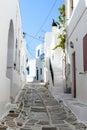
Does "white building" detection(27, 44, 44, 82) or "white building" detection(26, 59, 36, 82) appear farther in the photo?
"white building" detection(26, 59, 36, 82)

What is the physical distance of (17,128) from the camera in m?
6.19

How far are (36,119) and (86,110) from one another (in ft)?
5.05

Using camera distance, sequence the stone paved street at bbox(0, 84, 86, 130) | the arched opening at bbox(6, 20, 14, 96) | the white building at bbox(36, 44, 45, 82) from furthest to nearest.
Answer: the white building at bbox(36, 44, 45, 82) → the arched opening at bbox(6, 20, 14, 96) → the stone paved street at bbox(0, 84, 86, 130)

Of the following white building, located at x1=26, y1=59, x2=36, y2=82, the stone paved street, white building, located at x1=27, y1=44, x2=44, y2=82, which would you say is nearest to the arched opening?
the stone paved street

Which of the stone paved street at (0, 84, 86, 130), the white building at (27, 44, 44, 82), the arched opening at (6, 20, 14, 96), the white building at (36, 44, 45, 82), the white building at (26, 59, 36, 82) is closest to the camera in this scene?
the stone paved street at (0, 84, 86, 130)

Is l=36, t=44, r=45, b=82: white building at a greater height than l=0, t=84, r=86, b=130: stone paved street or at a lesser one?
greater

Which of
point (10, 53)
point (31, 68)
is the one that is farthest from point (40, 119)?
point (31, 68)

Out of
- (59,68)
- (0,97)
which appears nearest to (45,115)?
(0,97)

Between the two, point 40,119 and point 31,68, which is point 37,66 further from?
point 40,119

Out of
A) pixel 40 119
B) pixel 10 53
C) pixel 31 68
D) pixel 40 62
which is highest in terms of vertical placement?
pixel 40 62

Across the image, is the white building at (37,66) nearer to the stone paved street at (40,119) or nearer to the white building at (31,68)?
the white building at (31,68)

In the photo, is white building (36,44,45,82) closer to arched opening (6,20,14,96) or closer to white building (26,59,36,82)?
white building (26,59,36,82)

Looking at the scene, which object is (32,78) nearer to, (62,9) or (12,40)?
(62,9)

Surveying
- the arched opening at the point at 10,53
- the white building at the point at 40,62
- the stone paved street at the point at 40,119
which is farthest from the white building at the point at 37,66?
the stone paved street at the point at 40,119
